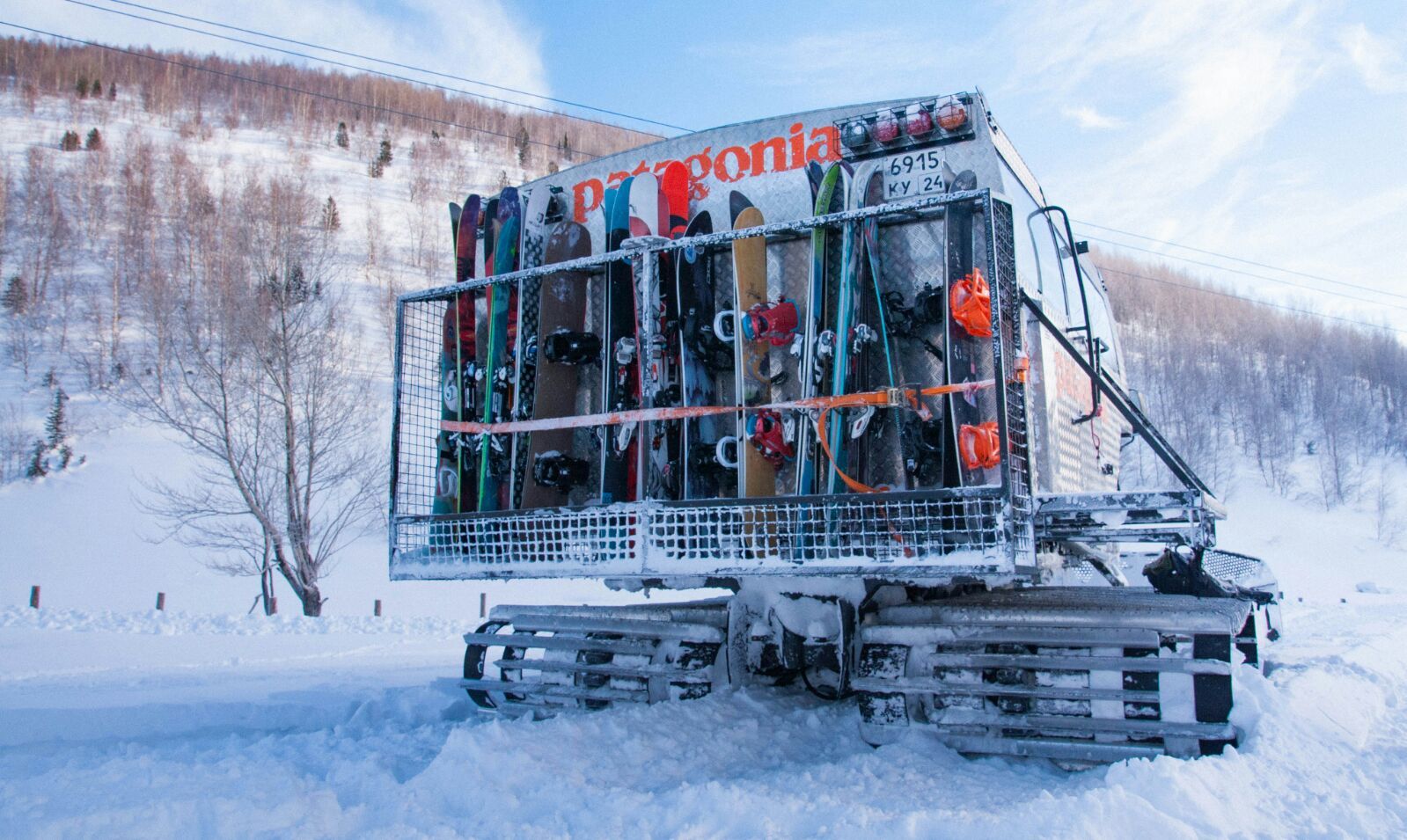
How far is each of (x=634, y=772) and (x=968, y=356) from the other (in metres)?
1.94

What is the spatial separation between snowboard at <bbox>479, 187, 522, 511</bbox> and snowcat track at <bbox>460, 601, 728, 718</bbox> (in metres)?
0.82

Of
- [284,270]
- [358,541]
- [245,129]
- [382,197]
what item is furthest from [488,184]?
[284,270]

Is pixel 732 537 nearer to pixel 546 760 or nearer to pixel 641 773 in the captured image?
pixel 641 773

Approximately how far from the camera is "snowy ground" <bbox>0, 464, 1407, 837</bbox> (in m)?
2.57

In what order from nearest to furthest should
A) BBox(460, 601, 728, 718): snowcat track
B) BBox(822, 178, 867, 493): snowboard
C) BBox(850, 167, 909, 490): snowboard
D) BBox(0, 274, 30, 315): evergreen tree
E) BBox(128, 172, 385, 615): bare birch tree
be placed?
1. BBox(822, 178, 867, 493): snowboard
2. BBox(850, 167, 909, 490): snowboard
3. BBox(460, 601, 728, 718): snowcat track
4. BBox(128, 172, 385, 615): bare birch tree
5. BBox(0, 274, 30, 315): evergreen tree

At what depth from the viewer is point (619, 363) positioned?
4.22m

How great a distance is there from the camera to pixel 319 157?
5056 centimetres

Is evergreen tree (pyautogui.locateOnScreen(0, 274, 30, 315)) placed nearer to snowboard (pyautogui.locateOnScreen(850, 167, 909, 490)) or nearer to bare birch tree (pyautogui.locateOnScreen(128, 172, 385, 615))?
bare birch tree (pyautogui.locateOnScreen(128, 172, 385, 615))

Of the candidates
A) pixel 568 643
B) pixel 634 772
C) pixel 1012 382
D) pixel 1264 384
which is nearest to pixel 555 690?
pixel 568 643

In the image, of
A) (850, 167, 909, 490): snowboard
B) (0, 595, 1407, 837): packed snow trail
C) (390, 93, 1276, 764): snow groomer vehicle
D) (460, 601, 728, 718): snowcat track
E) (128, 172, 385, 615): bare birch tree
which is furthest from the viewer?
(128, 172, 385, 615): bare birch tree

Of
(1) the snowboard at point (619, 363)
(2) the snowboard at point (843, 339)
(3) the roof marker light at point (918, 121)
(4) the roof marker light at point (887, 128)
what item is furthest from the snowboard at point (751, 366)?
(3) the roof marker light at point (918, 121)

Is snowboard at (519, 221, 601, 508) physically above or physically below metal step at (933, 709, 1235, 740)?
above

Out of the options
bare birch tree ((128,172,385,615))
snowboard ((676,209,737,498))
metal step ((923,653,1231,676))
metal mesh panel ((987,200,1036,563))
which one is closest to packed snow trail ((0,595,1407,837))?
metal step ((923,653,1231,676))

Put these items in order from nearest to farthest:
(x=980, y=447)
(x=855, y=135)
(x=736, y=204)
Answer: (x=980, y=447) → (x=855, y=135) → (x=736, y=204)
